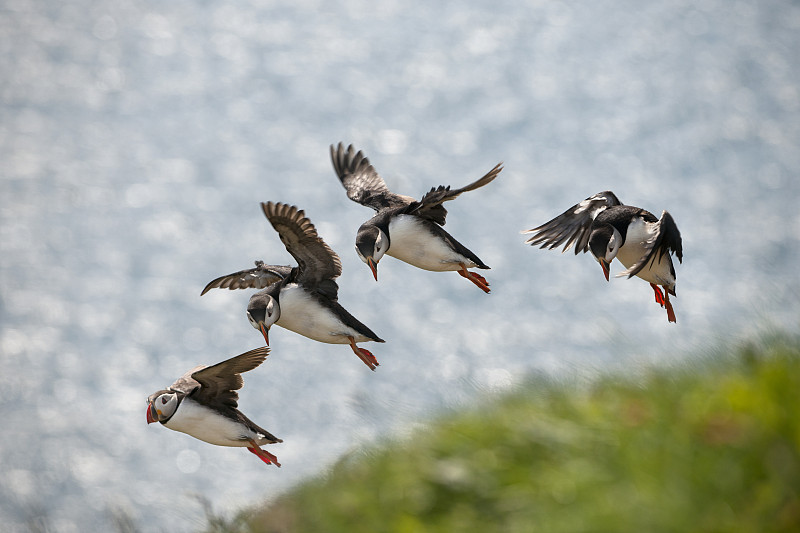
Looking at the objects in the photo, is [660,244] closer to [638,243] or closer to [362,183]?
[638,243]

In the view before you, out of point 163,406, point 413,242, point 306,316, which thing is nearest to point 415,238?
point 413,242

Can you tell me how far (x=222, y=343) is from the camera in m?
29.2

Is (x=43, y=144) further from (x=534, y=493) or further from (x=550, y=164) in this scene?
(x=534, y=493)

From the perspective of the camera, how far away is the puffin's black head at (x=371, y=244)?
9367mm

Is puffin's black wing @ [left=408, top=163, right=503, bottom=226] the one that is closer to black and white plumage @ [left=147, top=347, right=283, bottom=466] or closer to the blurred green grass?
black and white plumage @ [left=147, top=347, right=283, bottom=466]

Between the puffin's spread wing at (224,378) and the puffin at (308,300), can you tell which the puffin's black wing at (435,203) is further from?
the puffin's spread wing at (224,378)

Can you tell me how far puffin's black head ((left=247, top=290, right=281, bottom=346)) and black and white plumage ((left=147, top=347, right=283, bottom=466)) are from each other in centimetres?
61

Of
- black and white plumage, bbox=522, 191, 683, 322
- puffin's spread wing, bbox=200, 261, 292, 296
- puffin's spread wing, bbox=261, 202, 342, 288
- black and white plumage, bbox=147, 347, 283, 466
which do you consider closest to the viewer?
black and white plumage, bbox=147, 347, 283, 466

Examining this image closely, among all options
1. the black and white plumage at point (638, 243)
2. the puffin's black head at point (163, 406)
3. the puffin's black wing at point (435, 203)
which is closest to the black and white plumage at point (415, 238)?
the puffin's black wing at point (435, 203)

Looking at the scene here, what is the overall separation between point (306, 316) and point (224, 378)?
3.49 ft

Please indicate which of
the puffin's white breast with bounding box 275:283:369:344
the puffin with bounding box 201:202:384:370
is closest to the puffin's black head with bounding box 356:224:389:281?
the puffin with bounding box 201:202:384:370

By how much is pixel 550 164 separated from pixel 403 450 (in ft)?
99.8

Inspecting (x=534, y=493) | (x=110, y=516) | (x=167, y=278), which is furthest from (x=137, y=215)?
(x=534, y=493)

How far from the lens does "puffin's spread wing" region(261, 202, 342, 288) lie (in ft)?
28.6
